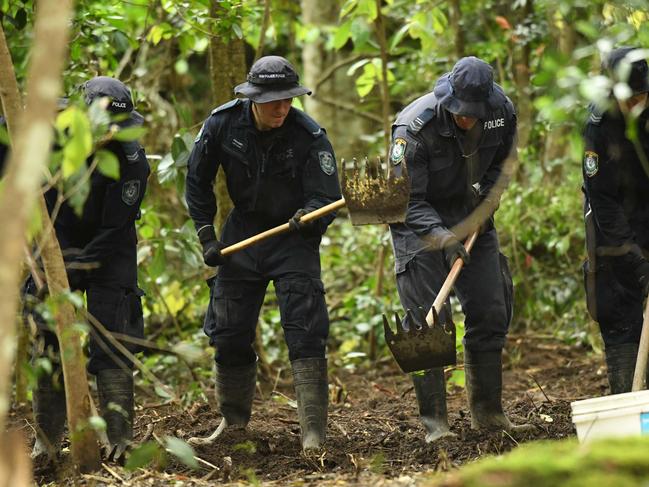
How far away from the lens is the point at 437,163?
602 cm

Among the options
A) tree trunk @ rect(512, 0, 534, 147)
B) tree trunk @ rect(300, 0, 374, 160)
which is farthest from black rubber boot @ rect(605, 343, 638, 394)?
tree trunk @ rect(300, 0, 374, 160)

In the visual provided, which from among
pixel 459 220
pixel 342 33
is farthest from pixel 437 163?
pixel 342 33

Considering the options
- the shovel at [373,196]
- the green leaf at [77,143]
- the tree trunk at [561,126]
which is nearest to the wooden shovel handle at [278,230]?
the shovel at [373,196]

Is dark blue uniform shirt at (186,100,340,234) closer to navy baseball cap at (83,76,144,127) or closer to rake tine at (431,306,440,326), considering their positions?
navy baseball cap at (83,76,144,127)

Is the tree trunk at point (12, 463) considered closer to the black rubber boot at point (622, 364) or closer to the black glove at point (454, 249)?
the black glove at point (454, 249)

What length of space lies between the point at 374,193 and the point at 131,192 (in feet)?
4.11

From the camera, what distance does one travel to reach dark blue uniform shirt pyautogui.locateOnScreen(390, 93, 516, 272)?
5.95 m

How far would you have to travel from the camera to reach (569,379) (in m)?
8.45

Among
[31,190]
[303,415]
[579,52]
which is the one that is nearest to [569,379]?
[303,415]

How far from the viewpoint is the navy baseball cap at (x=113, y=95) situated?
5.56 m

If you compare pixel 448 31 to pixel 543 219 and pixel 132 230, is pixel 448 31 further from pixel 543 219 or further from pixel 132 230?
pixel 132 230

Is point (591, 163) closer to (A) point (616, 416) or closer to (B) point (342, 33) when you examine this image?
(A) point (616, 416)

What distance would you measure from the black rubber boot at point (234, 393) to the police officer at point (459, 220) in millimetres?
1031

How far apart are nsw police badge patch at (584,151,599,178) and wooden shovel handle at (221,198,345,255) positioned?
1359 mm
